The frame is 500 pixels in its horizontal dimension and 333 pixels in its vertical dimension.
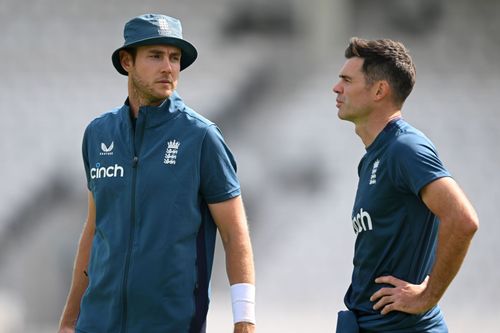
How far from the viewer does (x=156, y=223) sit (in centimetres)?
300

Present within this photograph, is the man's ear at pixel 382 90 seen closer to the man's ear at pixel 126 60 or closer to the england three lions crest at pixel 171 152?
the england three lions crest at pixel 171 152

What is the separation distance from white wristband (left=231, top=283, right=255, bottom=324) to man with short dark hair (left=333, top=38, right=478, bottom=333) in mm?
289

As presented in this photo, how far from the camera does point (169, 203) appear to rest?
301 centimetres

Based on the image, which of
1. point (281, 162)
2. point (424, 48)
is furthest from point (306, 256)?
point (424, 48)

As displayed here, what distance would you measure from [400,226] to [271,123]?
545cm

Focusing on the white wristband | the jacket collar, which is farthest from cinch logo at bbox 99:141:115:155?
the white wristband

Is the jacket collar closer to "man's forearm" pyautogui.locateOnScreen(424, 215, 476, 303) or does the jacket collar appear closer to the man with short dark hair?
the man with short dark hair

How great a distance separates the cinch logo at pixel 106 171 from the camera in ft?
10.2

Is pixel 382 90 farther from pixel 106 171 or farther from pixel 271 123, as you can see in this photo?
pixel 271 123

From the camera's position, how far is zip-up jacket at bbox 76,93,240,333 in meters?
2.99

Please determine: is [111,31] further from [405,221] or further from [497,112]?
[405,221]

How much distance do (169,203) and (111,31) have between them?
19.8ft

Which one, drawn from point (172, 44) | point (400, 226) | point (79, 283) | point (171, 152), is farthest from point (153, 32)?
→ point (400, 226)

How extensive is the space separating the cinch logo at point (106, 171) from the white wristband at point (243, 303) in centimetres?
53
